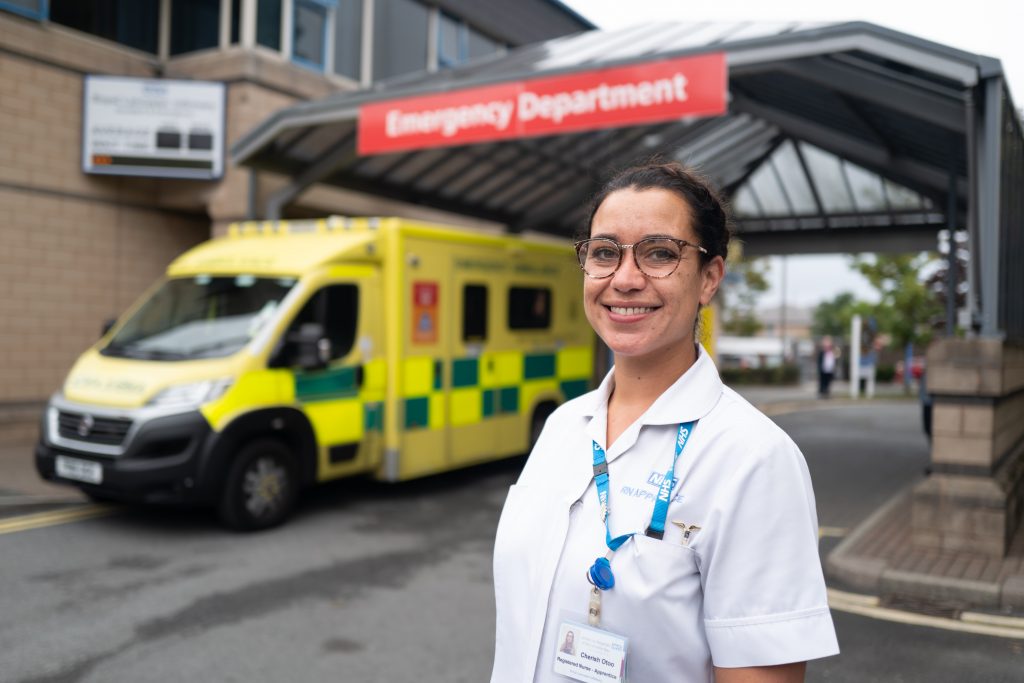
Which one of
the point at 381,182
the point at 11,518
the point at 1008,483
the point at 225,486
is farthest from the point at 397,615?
the point at 381,182

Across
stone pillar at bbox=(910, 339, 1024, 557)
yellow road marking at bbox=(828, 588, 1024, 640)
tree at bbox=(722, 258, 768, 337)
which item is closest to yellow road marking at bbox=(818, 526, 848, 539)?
stone pillar at bbox=(910, 339, 1024, 557)

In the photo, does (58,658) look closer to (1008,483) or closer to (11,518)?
(11,518)

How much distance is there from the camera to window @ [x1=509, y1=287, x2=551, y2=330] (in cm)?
993

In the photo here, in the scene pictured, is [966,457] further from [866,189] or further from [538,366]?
[866,189]

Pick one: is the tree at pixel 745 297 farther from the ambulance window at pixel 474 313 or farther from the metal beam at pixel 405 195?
the ambulance window at pixel 474 313

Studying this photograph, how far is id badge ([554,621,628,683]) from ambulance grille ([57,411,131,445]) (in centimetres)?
572

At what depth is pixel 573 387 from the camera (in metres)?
10.9

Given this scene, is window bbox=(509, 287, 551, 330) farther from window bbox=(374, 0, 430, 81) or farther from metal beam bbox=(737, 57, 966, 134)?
window bbox=(374, 0, 430, 81)

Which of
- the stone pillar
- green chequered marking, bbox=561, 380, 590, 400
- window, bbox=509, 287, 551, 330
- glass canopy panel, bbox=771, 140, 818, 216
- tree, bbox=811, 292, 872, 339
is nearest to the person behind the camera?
the stone pillar

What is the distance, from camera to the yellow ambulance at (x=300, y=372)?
6.66m

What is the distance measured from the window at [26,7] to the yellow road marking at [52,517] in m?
7.27

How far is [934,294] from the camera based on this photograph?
33.3 m

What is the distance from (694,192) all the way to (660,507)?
2.13ft

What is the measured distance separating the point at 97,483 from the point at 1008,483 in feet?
22.6
